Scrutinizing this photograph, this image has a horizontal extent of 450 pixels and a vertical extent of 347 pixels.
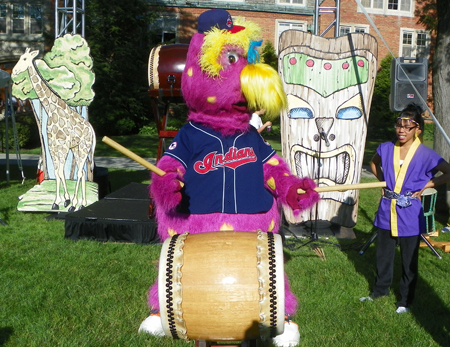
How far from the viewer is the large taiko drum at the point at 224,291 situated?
217cm

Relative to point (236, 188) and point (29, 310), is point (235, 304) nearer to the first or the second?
point (236, 188)

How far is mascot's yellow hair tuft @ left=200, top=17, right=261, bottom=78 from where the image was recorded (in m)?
2.85

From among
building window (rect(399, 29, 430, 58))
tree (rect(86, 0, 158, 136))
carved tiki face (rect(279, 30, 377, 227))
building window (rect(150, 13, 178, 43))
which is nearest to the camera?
carved tiki face (rect(279, 30, 377, 227))

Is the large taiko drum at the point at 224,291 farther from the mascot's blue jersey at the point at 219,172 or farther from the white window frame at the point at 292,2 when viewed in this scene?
the white window frame at the point at 292,2

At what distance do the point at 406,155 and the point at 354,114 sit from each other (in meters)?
2.08

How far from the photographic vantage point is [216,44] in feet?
9.41

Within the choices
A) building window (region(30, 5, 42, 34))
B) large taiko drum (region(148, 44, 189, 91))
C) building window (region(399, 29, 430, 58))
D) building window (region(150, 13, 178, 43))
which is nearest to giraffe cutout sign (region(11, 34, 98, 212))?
large taiko drum (region(148, 44, 189, 91))

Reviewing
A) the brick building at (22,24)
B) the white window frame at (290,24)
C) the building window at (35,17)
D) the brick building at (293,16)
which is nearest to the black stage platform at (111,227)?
the brick building at (293,16)

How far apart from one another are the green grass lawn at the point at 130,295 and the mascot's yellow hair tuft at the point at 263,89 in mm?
1643

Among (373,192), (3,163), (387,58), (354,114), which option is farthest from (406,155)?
(387,58)

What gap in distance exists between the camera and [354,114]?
19.2 feet

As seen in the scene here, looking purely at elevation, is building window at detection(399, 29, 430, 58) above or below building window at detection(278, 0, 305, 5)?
below

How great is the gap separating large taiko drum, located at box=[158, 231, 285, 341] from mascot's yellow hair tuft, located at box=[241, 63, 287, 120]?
89 centimetres

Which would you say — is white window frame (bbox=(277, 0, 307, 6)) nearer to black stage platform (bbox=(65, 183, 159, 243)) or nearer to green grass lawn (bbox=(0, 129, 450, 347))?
green grass lawn (bbox=(0, 129, 450, 347))
